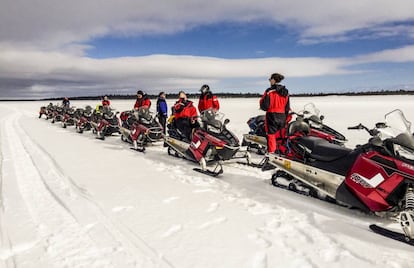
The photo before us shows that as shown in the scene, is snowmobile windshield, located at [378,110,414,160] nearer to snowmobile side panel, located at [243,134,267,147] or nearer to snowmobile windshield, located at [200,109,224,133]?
snowmobile windshield, located at [200,109,224,133]

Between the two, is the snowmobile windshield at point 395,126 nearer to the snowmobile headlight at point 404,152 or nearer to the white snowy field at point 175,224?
the snowmobile headlight at point 404,152

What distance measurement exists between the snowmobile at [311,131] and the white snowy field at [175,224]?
65.1 inches

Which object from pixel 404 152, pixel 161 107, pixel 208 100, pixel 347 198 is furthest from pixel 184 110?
pixel 404 152

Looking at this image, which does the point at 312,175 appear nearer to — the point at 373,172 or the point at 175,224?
the point at 373,172

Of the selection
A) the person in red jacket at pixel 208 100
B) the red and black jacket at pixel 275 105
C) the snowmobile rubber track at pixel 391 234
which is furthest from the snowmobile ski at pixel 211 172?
the snowmobile rubber track at pixel 391 234

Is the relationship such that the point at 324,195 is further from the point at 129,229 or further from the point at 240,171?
the point at 129,229

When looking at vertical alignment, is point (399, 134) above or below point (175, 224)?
above

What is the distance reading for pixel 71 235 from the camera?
3.57 meters

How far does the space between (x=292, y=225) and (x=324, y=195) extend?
1.03 metres

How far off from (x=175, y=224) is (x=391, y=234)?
2.26 metres

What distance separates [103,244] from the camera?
336cm

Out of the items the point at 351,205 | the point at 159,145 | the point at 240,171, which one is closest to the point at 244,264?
the point at 351,205

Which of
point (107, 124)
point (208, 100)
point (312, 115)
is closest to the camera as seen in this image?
point (312, 115)

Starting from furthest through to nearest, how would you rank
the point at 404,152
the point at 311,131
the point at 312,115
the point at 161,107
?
the point at 161,107 < the point at 312,115 < the point at 311,131 < the point at 404,152
